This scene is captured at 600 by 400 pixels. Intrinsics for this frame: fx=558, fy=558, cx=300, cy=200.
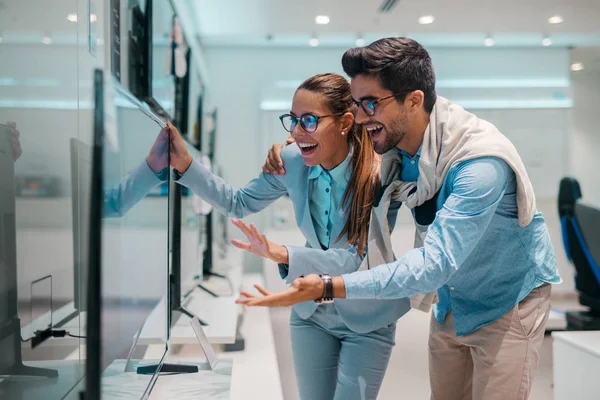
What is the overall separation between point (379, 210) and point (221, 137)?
18.2ft

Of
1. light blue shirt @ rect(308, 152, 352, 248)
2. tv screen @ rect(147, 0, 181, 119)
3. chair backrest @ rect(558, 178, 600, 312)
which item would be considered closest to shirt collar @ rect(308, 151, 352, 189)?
light blue shirt @ rect(308, 152, 352, 248)

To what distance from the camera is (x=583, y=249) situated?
4.25m

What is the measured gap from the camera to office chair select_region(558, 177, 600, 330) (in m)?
4.16

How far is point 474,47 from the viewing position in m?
6.94

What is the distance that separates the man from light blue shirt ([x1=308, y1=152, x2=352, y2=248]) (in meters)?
0.16

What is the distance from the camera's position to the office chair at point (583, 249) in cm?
416

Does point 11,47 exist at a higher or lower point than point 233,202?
higher

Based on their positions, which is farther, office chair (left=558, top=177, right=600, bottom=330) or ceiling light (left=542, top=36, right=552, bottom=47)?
ceiling light (left=542, top=36, right=552, bottom=47)

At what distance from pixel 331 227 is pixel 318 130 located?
31 centimetres

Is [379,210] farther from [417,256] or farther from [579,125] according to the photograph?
[579,125]

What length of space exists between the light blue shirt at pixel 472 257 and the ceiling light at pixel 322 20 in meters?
4.23

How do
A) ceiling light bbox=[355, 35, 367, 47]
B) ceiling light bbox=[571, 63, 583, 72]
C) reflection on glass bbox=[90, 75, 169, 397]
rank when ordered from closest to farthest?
1. reflection on glass bbox=[90, 75, 169, 397]
2. ceiling light bbox=[355, 35, 367, 47]
3. ceiling light bbox=[571, 63, 583, 72]

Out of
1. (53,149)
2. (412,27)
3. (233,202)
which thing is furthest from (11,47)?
(412,27)

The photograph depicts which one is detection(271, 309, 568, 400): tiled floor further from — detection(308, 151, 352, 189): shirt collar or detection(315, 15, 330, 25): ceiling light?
detection(315, 15, 330, 25): ceiling light
